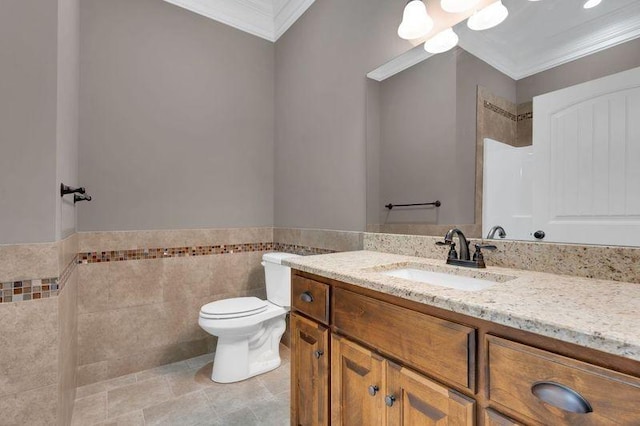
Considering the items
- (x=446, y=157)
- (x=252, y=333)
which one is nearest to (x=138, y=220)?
(x=252, y=333)

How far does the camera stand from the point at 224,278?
8.20 ft

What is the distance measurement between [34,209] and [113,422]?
1.22 metres

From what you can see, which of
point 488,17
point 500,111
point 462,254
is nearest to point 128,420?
point 462,254

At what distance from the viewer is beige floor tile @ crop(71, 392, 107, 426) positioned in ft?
5.40

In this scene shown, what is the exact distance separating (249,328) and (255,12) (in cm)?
257

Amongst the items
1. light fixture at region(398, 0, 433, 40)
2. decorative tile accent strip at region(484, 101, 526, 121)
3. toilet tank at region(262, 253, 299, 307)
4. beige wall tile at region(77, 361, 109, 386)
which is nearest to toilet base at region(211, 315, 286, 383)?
toilet tank at region(262, 253, 299, 307)

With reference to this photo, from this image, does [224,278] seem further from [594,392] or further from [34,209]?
[594,392]

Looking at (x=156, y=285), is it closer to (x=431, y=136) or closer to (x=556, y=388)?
(x=431, y=136)

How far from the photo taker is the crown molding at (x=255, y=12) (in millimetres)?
2412

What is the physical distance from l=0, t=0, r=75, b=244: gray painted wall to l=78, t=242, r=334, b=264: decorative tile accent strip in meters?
0.91

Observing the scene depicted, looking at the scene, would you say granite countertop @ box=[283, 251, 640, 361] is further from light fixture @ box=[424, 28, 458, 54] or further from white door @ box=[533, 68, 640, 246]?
light fixture @ box=[424, 28, 458, 54]

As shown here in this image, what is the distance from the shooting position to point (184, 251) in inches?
92.0

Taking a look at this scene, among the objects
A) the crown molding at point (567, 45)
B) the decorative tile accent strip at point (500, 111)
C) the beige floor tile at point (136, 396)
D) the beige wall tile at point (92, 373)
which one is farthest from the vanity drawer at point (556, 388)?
the beige wall tile at point (92, 373)

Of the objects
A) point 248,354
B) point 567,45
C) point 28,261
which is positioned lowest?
point 248,354
